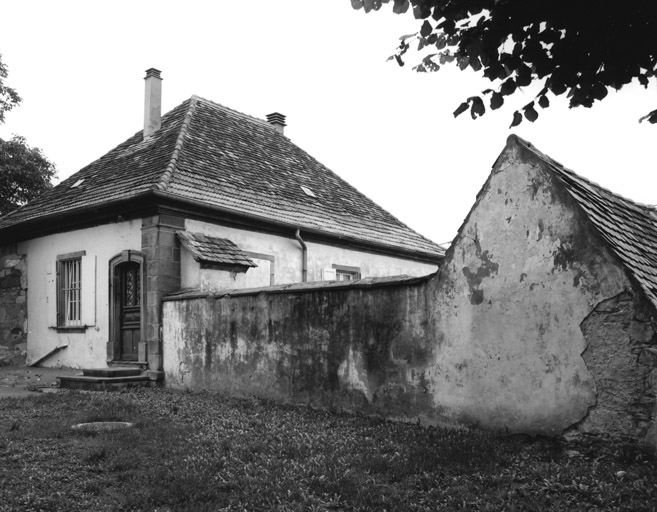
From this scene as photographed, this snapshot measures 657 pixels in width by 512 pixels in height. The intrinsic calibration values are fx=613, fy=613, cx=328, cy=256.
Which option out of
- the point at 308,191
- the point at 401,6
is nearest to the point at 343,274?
the point at 308,191

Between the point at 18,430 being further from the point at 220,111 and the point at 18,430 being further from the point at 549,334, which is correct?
the point at 220,111

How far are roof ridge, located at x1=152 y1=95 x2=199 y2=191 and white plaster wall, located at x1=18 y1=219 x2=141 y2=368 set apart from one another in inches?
41.2

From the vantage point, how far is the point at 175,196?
12.4 meters

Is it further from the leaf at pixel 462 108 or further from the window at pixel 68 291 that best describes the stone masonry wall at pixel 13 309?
the leaf at pixel 462 108

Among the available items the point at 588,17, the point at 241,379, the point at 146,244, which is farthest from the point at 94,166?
the point at 588,17

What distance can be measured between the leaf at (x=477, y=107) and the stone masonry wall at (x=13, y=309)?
1389cm

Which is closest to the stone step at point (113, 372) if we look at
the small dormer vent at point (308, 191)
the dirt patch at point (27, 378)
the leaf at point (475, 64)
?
the dirt patch at point (27, 378)

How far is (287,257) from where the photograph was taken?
15234 millimetres

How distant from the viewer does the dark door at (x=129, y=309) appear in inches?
516

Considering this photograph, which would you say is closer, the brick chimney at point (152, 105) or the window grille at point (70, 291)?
the window grille at point (70, 291)

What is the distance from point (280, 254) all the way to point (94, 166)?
6226 mm

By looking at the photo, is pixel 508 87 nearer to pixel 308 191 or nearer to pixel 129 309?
pixel 129 309

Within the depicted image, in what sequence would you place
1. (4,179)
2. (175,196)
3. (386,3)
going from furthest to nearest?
(4,179), (175,196), (386,3)

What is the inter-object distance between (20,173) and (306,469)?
779 inches
